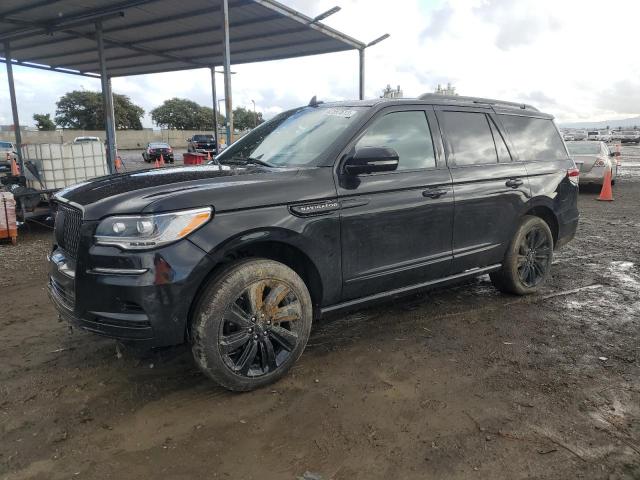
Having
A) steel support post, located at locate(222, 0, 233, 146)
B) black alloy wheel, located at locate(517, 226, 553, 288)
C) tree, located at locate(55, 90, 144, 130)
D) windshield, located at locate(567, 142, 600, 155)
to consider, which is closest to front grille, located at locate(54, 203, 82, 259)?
black alloy wheel, located at locate(517, 226, 553, 288)

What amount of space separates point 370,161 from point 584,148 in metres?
13.2

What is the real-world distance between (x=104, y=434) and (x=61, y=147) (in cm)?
783

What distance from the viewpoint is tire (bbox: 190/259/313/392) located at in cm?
286

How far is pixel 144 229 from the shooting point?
2.67 meters

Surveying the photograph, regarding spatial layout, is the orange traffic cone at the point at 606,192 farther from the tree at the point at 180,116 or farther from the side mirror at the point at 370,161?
the tree at the point at 180,116

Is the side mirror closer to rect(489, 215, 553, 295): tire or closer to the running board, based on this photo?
the running board

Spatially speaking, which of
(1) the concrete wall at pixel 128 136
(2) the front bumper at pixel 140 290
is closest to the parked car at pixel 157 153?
(1) the concrete wall at pixel 128 136

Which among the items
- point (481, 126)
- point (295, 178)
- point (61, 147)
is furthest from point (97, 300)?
point (61, 147)

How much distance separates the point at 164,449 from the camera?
2559 mm

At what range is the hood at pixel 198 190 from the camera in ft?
9.01

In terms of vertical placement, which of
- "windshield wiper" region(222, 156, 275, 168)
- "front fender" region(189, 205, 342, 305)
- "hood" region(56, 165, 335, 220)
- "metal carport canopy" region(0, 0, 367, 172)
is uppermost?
"metal carport canopy" region(0, 0, 367, 172)

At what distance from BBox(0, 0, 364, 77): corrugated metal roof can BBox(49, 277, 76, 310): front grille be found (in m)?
9.07

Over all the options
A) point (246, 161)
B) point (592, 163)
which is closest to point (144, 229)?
point (246, 161)

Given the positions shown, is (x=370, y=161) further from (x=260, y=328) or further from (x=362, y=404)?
(x=362, y=404)
